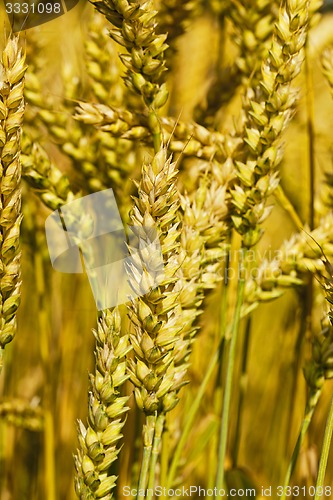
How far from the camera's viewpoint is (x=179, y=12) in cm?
70

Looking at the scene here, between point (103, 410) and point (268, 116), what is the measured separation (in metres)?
0.27

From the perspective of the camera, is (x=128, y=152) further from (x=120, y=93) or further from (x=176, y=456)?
(x=176, y=456)

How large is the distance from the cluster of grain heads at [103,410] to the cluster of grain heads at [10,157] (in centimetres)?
8

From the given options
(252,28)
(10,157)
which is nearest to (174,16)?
(252,28)

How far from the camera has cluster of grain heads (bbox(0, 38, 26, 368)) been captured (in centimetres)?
42

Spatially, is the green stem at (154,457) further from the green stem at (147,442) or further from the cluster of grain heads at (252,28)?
the cluster of grain heads at (252,28)

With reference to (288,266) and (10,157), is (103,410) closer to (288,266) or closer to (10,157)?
(10,157)

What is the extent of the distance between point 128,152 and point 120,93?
0.32ft

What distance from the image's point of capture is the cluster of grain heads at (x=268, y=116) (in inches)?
19.8

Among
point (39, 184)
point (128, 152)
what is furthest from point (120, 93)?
point (39, 184)

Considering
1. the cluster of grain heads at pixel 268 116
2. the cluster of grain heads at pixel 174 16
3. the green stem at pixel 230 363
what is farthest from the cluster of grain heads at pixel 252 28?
the green stem at pixel 230 363

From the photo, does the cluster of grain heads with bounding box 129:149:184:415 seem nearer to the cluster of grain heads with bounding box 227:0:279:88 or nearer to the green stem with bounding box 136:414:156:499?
the green stem with bounding box 136:414:156:499

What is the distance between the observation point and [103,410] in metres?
0.43

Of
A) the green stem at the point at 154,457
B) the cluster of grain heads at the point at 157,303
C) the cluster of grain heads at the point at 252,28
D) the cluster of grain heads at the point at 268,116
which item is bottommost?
the green stem at the point at 154,457
